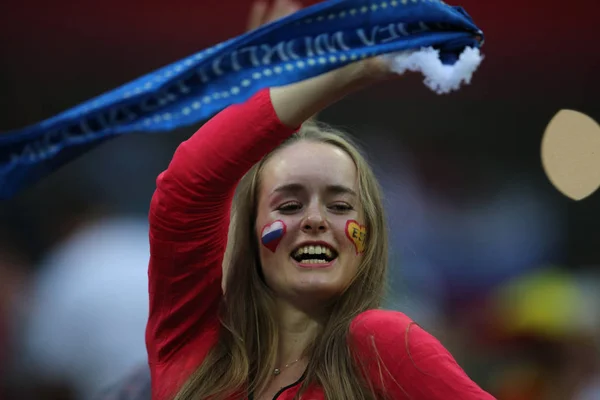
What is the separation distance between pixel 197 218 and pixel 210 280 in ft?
0.55

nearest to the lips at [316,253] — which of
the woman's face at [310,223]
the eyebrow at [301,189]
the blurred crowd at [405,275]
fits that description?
the woman's face at [310,223]

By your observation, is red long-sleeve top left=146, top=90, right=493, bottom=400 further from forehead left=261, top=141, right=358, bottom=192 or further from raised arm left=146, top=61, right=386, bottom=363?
forehead left=261, top=141, right=358, bottom=192

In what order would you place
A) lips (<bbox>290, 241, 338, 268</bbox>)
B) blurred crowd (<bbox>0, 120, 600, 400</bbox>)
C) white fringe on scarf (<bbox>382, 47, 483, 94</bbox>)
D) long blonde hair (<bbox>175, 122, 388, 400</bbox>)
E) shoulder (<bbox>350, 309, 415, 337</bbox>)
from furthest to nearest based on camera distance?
blurred crowd (<bbox>0, 120, 600, 400</bbox>) → lips (<bbox>290, 241, 338, 268</bbox>) → long blonde hair (<bbox>175, 122, 388, 400</bbox>) → shoulder (<bbox>350, 309, 415, 337</bbox>) → white fringe on scarf (<bbox>382, 47, 483, 94</bbox>)

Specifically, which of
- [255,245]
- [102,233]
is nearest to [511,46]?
[102,233]

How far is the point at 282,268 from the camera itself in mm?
1448

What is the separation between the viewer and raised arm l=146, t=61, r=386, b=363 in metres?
1.12

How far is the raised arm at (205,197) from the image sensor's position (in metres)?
1.12

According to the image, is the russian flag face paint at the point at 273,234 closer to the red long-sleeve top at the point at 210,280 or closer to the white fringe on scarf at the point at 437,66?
the red long-sleeve top at the point at 210,280

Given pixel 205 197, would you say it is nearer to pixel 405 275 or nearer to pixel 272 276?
pixel 272 276

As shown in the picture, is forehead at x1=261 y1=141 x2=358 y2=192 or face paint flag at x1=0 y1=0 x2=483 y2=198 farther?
forehead at x1=261 y1=141 x2=358 y2=192

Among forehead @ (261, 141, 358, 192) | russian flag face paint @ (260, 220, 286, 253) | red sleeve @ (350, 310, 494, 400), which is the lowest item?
red sleeve @ (350, 310, 494, 400)

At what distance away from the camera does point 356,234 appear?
1461mm

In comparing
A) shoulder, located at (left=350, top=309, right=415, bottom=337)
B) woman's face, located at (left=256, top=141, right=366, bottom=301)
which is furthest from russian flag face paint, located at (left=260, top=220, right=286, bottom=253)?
shoulder, located at (left=350, top=309, right=415, bottom=337)

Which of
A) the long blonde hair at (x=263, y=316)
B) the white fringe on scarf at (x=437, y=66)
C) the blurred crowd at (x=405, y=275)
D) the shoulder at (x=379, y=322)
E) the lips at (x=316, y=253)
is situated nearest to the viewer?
the white fringe on scarf at (x=437, y=66)
